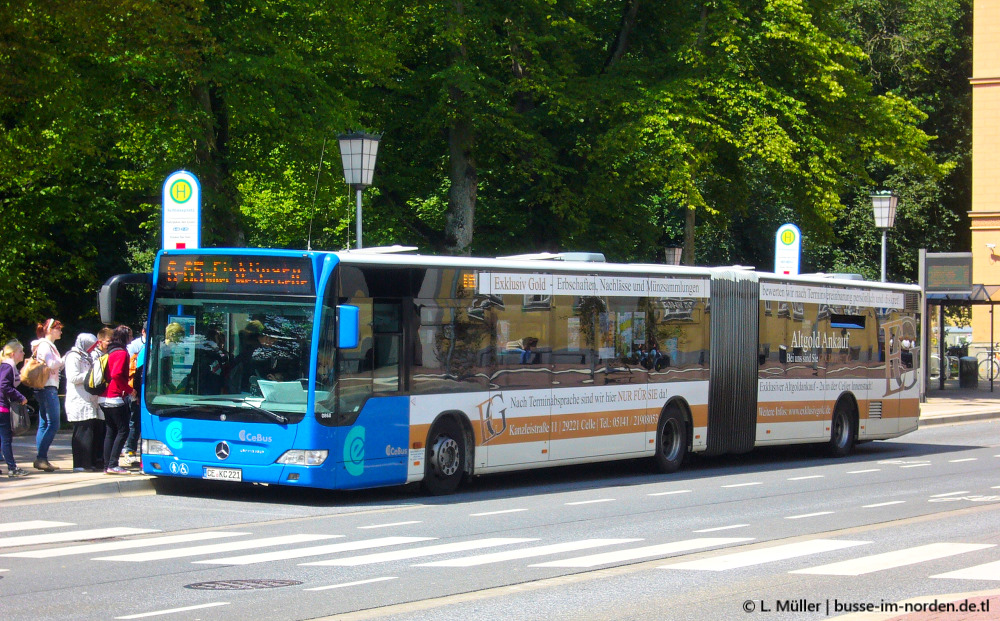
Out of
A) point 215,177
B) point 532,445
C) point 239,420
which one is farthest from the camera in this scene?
point 215,177

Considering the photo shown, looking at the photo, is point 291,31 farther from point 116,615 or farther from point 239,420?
point 116,615

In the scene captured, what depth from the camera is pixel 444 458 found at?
1595 cm

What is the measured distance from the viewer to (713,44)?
3088 cm

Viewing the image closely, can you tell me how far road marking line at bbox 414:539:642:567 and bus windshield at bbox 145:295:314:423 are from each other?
397 centimetres

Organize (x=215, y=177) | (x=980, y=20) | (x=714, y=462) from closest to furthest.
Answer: (x=714, y=462) < (x=215, y=177) < (x=980, y=20)

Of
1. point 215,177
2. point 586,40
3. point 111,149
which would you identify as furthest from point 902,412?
point 111,149

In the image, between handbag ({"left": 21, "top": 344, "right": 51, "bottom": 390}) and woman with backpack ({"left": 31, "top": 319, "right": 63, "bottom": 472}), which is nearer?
handbag ({"left": 21, "top": 344, "right": 51, "bottom": 390})

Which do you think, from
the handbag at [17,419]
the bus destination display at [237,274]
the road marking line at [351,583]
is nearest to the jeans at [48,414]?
the handbag at [17,419]

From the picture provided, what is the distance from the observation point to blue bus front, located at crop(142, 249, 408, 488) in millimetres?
14258

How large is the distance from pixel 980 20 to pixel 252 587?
46282mm

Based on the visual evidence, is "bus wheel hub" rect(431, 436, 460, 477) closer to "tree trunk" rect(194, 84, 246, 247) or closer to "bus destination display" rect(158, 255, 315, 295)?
"bus destination display" rect(158, 255, 315, 295)

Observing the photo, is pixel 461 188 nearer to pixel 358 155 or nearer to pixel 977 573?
pixel 358 155

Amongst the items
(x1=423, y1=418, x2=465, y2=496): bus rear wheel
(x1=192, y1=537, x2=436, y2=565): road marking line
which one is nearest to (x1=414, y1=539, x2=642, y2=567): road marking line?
(x1=192, y1=537, x2=436, y2=565): road marking line

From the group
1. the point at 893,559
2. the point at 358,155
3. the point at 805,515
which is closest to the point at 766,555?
the point at 893,559
